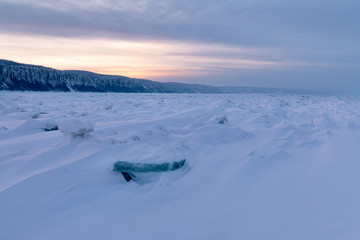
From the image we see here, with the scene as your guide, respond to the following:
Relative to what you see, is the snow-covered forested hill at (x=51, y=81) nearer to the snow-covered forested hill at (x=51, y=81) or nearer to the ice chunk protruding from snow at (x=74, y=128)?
the snow-covered forested hill at (x=51, y=81)

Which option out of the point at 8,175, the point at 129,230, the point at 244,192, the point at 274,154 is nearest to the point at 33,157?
the point at 8,175

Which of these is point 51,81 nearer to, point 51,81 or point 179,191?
point 51,81

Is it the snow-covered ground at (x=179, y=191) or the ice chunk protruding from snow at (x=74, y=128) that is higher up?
the ice chunk protruding from snow at (x=74, y=128)

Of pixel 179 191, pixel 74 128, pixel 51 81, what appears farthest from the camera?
pixel 51 81

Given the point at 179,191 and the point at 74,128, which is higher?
the point at 74,128

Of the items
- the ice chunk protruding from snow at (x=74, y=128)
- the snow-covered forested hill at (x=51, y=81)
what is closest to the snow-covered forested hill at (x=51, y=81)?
the snow-covered forested hill at (x=51, y=81)

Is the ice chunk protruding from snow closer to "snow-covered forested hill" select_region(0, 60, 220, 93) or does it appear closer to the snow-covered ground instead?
the snow-covered ground

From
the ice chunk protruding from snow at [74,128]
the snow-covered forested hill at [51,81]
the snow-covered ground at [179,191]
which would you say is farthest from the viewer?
the snow-covered forested hill at [51,81]

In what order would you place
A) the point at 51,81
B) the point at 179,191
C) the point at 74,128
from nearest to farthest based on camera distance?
1. the point at 179,191
2. the point at 74,128
3. the point at 51,81

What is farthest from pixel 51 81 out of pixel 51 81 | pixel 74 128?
pixel 74 128

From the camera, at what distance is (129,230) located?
4.32 ft

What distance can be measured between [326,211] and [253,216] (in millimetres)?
432

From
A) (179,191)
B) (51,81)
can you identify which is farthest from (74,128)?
(51,81)

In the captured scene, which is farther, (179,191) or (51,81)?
(51,81)
